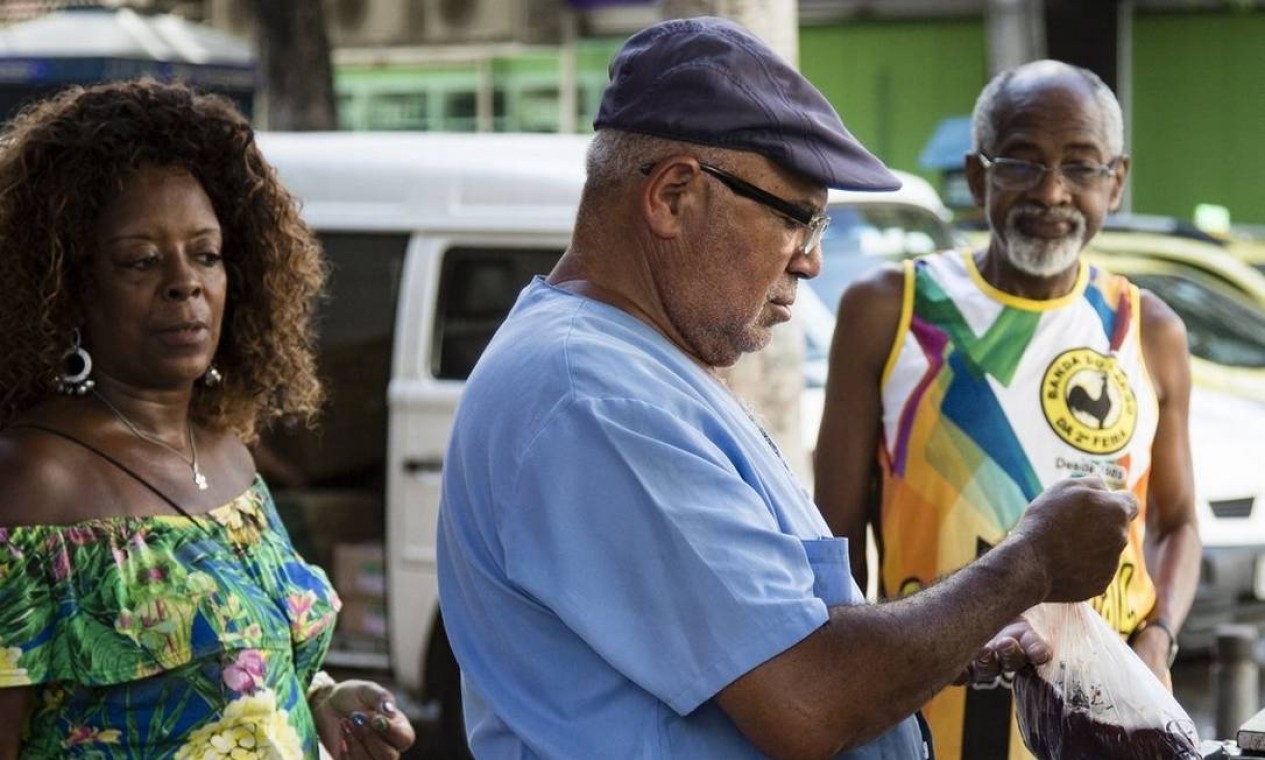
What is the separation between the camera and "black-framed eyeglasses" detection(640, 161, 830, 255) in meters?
2.22

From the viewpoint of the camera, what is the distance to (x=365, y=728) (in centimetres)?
326

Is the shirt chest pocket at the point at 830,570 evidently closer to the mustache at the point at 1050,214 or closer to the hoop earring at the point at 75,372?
the hoop earring at the point at 75,372

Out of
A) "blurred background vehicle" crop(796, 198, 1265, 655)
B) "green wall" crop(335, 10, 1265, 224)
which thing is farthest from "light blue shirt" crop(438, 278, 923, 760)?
"green wall" crop(335, 10, 1265, 224)

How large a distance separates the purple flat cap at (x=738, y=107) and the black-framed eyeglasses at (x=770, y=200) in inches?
1.4

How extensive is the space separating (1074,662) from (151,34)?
42.7 ft

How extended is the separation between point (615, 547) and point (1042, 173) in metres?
1.82

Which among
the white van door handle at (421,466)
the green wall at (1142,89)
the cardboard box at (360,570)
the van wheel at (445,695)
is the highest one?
the green wall at (1142,89)

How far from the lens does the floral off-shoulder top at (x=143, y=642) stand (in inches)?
112

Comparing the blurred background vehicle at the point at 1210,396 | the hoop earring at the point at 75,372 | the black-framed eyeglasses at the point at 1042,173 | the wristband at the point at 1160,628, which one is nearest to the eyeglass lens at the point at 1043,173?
the black-framed eyeglasses at the point at 1042,173

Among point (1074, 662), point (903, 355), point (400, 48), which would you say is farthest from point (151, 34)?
point (1074, 662)

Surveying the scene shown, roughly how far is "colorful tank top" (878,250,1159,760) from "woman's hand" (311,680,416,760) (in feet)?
3.07

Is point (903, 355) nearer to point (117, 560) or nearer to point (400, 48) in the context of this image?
point (117, 560)

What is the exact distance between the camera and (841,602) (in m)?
2.20

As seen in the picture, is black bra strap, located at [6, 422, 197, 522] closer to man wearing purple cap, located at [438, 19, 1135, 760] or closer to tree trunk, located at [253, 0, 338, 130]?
man wearing purple cap, located at [438, 19, 1135, 760]
